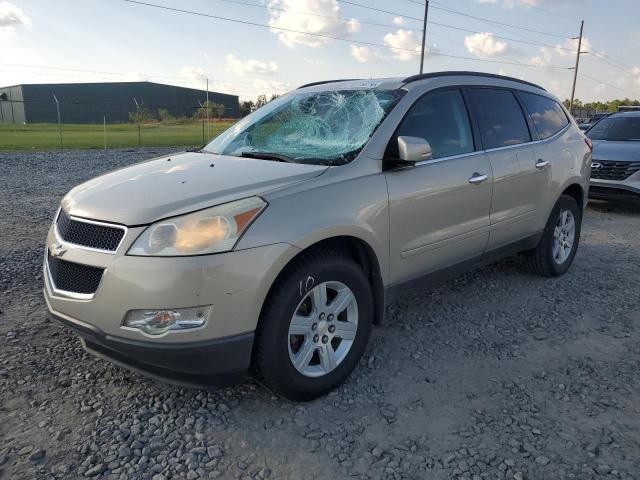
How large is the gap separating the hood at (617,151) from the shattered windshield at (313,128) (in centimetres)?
652

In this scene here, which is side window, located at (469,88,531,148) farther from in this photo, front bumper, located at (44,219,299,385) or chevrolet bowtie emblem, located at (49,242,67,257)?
chevrolet bowtie emblem, located at (49,242,67,257)

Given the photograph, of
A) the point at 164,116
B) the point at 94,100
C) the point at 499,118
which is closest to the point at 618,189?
the point at 499,118

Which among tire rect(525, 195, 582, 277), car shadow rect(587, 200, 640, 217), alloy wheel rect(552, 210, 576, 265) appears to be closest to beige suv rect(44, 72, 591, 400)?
tire rect(525, 195, 582, 277)

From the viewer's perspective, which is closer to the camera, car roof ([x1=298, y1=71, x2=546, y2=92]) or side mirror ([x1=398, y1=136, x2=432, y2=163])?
side mirror ([x1=398, y1=136, x2=432, y2=163])

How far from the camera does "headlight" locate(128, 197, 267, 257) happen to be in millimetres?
2467

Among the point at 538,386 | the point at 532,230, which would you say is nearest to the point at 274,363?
the point at 538,386

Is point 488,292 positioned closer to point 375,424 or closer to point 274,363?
point 375,424

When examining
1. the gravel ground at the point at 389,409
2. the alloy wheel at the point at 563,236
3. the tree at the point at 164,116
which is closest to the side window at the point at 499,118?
the alloy wheel at the point at 563,236

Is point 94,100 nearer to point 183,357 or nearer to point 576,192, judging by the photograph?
point 576,192

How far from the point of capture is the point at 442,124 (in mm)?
3785

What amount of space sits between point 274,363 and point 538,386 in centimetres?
163

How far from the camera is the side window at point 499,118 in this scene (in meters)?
4.11

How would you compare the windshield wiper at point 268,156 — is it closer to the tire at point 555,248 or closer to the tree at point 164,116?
the tire at point 555,248

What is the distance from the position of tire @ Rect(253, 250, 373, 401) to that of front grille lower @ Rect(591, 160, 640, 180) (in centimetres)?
709
